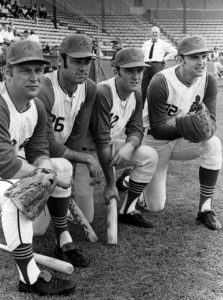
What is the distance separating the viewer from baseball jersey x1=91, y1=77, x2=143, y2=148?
11.2ft

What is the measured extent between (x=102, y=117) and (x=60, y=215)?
0.90 m

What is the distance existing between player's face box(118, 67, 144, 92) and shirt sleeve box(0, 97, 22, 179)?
1.15 metres

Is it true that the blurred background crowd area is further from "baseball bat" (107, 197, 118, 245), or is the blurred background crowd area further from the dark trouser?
"baseball bat" (107, 197, 118, 245)

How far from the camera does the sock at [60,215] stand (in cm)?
287

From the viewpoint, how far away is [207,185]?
3643mm

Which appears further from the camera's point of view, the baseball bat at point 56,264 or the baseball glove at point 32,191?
the baseball bat at point 56,264

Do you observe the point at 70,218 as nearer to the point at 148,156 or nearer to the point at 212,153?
the point at 148,156

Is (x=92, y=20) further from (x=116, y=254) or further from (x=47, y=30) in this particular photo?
(x=116, y=254)

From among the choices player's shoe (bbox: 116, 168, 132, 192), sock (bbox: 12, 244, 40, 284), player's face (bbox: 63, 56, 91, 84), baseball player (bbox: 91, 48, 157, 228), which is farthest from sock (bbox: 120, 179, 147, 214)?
sock (bbox: 12, 244, 40, 284)

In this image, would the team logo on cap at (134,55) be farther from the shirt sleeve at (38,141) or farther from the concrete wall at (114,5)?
the concrete wall at (114,5)

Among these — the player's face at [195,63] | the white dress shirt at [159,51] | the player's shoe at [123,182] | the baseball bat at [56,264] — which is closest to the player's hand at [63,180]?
the baseball bat at [56,264]

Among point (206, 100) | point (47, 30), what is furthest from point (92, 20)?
point (206, 100)

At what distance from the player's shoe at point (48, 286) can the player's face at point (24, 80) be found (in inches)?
41.2

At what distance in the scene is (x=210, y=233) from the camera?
3.37m
